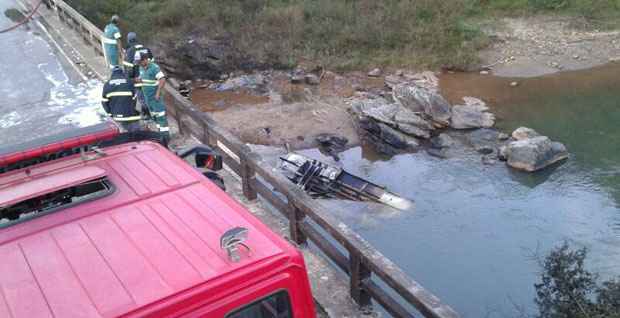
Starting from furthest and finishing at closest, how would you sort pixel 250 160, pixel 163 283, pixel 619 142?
pixel 619 142 < pixel 250 160 < pixel 163 283

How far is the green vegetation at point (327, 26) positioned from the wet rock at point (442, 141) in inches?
212

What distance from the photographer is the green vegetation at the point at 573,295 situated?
695cm

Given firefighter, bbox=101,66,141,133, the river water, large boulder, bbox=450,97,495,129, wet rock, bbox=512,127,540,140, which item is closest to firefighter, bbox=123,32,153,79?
firefighter, bbox=101,66,141,133

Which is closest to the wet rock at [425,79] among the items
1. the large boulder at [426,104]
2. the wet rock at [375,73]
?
the wet rock at [375,73]

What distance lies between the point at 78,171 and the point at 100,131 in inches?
29.4

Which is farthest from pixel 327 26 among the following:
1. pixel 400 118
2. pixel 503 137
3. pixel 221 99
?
pixel 503 137

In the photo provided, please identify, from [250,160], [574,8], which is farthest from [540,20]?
[250,160]

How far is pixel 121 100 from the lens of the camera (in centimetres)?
719

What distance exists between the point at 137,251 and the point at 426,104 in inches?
575

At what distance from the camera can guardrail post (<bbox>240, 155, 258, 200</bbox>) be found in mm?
6305

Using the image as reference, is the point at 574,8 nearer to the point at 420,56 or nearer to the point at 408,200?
the point at 420,56

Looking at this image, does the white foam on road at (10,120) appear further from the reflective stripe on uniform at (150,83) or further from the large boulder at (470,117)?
the large boulder at (470,117)

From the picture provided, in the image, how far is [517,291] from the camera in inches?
382

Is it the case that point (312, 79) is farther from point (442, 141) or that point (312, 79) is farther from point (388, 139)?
point (442, 141)
